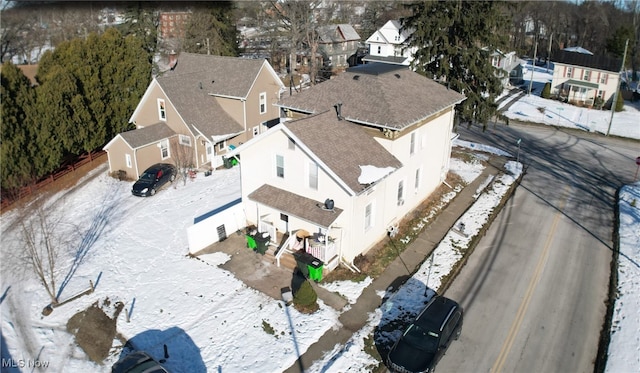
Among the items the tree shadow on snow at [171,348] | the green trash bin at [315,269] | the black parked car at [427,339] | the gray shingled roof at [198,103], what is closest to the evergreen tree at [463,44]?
the gray shingled roof at [198,103]

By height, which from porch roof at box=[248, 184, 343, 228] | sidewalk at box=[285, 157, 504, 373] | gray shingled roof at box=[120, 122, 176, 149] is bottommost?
sidewalk at box=[285, 157, 504, 373]

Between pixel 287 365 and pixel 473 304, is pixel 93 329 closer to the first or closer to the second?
pixel 287 365

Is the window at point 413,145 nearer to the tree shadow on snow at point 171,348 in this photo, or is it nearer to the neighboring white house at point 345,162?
the neighboring white house at point 345,162

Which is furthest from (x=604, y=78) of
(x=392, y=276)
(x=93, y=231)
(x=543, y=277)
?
(x=93, y=231)

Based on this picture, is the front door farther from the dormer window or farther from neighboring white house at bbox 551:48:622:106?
neighboring white house at bbox 551:48:622:106

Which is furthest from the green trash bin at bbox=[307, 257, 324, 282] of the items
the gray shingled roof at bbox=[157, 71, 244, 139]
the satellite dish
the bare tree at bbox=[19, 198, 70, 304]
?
the gray shingled roof at bbox=[157, 71, 244, 139]
